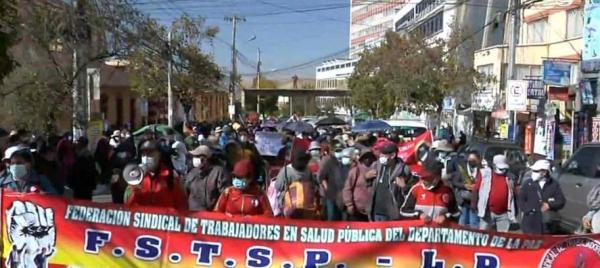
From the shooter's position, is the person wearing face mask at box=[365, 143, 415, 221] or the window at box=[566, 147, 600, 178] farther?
the window at box=[566, 147, 600, 178]

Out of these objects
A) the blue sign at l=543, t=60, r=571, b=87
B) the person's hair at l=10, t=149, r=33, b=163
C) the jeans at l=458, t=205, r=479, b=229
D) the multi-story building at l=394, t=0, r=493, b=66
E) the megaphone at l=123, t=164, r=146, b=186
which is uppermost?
the multi-story building at l=394, t=0, r=493, b=66

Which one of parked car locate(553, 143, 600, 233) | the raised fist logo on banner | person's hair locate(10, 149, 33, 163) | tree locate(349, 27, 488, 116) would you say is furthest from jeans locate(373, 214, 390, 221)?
tree locate(349, 27, 488, 116)

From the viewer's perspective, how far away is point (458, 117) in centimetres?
5247

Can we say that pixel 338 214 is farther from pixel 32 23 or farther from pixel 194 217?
pixel 32 23

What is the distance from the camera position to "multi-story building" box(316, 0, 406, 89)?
14550 centimetres

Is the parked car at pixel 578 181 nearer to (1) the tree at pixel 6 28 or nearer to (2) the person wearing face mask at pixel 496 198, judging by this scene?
(2) the person wearing face mask at pixel 496 198

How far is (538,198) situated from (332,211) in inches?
107

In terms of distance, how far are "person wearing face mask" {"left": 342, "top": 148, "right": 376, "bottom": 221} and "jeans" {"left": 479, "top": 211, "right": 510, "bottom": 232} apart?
60.5 inches

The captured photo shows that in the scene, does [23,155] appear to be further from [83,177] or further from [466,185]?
[466,185]

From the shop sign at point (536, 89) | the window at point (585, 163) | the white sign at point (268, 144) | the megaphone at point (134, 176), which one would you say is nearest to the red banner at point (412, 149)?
the white sign at point (268, 144)

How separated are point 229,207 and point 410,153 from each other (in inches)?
449

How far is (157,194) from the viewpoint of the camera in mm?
9117

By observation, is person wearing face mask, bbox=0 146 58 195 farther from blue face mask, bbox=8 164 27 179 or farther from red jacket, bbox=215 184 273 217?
red jacket, bbox=215 184 273 217

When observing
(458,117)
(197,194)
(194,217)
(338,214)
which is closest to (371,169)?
(338,214)
